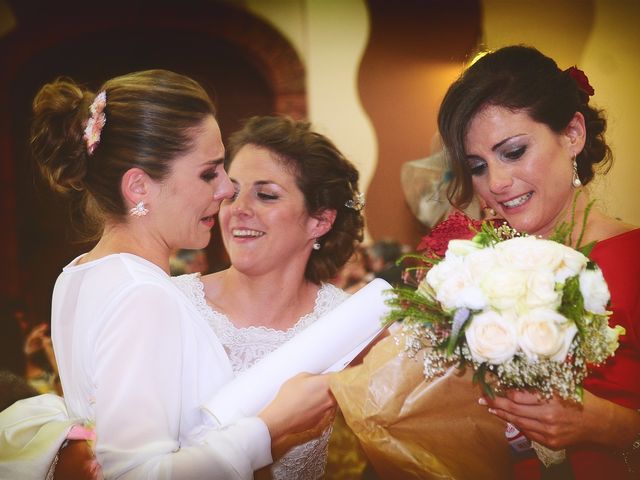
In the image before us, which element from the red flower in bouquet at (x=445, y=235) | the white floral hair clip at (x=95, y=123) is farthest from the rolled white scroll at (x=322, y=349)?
the white floral hair clip at (x=95, y=123)

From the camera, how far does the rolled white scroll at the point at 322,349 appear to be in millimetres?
1423

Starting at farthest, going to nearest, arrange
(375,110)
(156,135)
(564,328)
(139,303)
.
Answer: (375,110), (156,135), (139,303), (564,328)

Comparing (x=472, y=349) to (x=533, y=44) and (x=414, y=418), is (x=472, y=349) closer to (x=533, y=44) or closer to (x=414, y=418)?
(x=414, y=418)

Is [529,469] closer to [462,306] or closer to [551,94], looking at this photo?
[462,306]

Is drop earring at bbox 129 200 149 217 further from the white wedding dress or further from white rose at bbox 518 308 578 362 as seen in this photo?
white rose at bbox 518 308 578 362

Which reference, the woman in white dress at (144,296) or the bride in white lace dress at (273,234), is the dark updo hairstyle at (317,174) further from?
the woman in white dress at (144,296)

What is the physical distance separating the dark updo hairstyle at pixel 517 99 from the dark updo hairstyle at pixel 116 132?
0.70 m

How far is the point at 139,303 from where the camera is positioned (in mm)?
1188

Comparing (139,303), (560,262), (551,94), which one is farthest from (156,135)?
(551,94)

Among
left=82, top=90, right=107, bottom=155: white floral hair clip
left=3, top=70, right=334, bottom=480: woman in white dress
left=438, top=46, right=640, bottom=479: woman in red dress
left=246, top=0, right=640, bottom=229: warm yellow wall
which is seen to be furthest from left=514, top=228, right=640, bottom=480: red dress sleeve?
left=82, top=90, right=107, bottom=155: white floral hair clip

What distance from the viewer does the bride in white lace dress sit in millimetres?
2033

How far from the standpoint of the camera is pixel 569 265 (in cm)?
110

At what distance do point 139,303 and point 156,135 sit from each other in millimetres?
440

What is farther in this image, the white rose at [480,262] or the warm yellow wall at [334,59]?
the warm yellow wall at [334,59]
